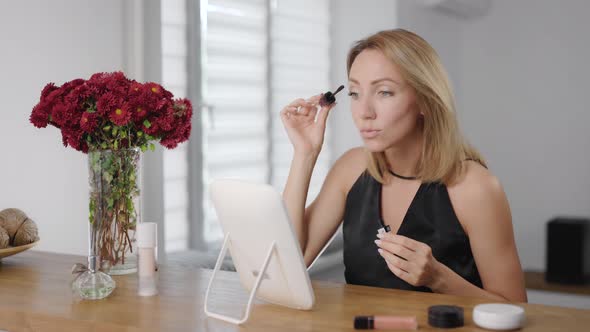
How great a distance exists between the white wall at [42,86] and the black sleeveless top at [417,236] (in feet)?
4.11

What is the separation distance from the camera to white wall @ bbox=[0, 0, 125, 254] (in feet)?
8.51

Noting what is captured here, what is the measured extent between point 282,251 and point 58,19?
1758mm

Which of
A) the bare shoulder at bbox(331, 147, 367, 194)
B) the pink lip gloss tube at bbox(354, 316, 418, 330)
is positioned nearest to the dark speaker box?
the bare shoulder at bbox(331, 147, 367, 194)

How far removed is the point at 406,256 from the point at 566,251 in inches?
139

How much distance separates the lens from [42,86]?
2.71 metres

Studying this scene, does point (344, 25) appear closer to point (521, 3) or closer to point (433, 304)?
point (521, 3)

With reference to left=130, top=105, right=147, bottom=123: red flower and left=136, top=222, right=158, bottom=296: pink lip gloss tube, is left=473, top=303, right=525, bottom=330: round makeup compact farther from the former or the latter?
left=130, top=105, right=147, bottom=123: red flower

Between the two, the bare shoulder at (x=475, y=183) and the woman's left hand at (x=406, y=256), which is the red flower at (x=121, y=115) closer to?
the woman's left hand at (x=406, y=256)

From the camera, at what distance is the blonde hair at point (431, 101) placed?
6.26 feet

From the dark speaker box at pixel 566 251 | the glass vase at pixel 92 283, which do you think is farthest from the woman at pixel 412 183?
the dark speaker box at pixel 566 251

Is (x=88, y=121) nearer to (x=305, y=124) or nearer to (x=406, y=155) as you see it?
(x=305, y=124)

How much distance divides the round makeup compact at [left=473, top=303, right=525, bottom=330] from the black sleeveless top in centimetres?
60

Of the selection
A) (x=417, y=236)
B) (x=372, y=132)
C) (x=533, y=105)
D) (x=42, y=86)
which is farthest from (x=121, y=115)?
(x=533, y=105)

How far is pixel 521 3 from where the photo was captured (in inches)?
208
